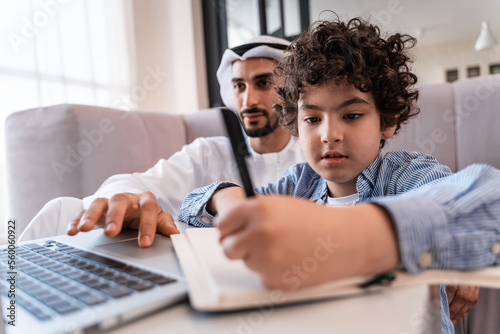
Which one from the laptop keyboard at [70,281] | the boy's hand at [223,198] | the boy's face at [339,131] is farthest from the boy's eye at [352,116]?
the laptop keyboard at [70,281]

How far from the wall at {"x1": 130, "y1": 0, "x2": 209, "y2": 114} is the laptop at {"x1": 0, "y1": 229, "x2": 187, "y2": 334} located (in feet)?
7.76

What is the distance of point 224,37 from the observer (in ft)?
9.03

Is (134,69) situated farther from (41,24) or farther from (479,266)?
(479,266)

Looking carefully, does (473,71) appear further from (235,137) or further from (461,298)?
(235,137)

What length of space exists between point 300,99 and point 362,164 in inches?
7.2

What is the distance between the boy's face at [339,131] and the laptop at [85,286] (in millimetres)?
328

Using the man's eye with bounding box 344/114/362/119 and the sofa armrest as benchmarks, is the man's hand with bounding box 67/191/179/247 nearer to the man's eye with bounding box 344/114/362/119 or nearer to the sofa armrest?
the man's eye with bounding box 344/114/362/119

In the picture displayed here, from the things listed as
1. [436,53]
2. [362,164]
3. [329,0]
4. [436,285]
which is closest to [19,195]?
[362,164]

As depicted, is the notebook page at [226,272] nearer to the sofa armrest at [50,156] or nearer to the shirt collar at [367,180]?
the shirt collar at [367,180]

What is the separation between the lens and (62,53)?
2.02 m

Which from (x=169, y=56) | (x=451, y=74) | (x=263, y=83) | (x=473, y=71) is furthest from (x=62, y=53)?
(x=451, y=74)

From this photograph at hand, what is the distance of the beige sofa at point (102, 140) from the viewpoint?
1.26 meters

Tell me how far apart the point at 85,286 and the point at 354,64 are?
1.94 ft

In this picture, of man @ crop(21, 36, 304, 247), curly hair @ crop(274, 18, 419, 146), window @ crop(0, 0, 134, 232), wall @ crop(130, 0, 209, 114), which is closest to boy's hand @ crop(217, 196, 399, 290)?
curly hair @ crop(274, 18, 419, 146)
